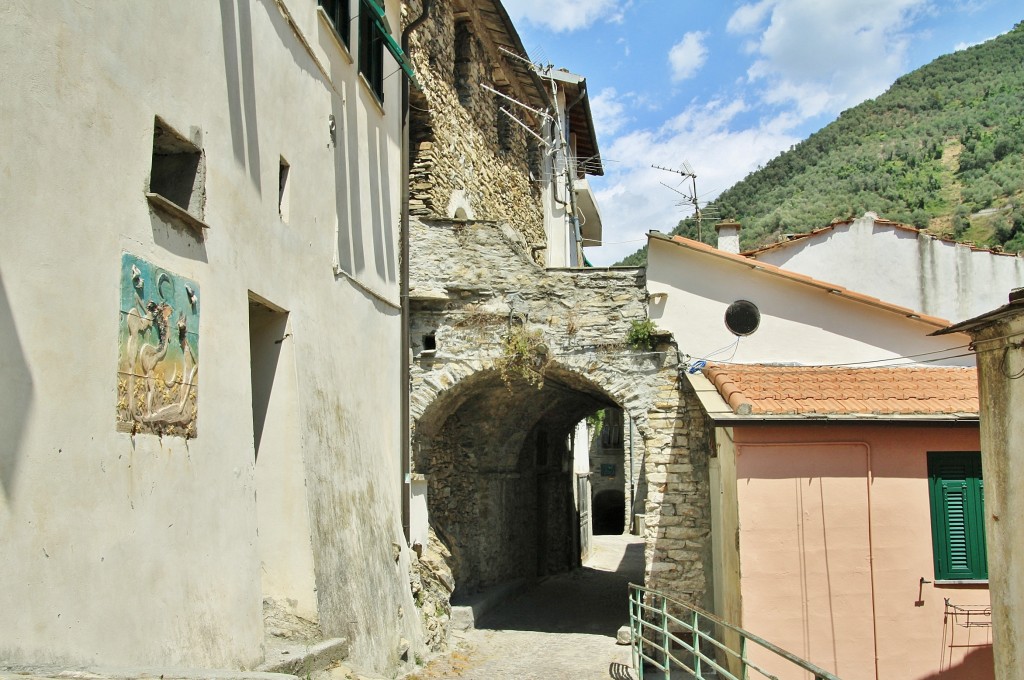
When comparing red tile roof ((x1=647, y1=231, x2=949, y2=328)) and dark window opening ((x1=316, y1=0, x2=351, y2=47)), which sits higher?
dark window opening ((x1=316, y1=0, x2=351, y2=47))

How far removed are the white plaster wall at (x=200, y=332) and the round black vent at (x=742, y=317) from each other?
5280mm

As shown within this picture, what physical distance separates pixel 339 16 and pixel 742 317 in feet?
20.2

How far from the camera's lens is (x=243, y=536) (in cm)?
592

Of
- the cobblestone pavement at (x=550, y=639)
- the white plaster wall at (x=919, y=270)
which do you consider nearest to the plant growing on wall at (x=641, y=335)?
the cobblestone pavement at (x=550, y=639)

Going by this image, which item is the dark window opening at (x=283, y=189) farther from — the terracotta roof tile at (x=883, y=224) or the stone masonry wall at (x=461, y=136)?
the terracotta roof tile at (x=883, y=224)

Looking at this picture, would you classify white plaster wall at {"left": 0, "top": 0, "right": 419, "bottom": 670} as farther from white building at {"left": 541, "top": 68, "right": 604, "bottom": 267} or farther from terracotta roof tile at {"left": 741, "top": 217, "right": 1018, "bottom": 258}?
white building at {"left": 541, "top": 68, "right": 604, "bottom": 267}

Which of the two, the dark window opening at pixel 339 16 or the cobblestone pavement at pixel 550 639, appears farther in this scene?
the cobblestone pavement at pixel 550 639

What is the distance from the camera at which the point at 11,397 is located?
3.81 m

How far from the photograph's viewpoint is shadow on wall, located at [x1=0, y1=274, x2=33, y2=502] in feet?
12.3

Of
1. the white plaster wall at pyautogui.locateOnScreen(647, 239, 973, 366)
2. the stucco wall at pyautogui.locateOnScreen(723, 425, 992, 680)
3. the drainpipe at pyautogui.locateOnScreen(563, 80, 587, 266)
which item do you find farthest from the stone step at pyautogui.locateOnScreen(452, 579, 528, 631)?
the drainpipe at pyautogui.locateOnScreen(563, 80, 587, 266)

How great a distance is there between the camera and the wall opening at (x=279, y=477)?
6.76 metres

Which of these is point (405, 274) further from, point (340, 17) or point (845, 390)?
point (845, 390)

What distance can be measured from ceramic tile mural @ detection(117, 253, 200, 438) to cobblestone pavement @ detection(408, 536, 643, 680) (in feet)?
15.3

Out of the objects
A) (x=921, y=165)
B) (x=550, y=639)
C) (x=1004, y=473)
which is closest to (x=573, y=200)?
(x=550, y=639)
